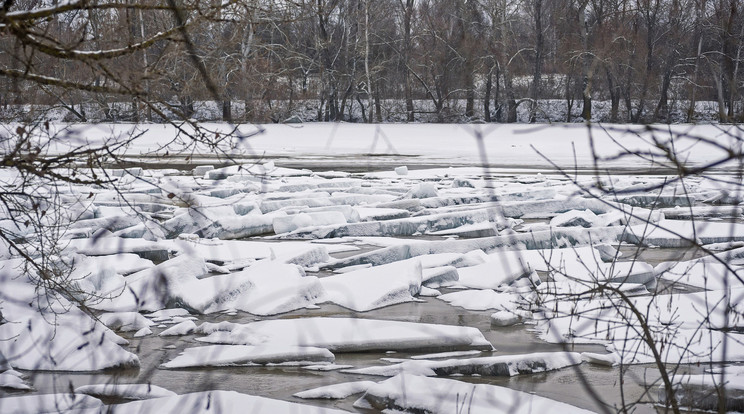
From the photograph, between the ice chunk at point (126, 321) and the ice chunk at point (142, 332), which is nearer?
the ice chunk at point (142, 332)

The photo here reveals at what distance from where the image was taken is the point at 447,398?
12.1 feet

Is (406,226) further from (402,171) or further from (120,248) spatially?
(402,171)

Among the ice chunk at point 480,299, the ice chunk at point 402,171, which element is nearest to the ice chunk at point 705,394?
the ice chunk at point 480,299

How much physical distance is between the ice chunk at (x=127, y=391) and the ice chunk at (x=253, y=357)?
41 centimetres

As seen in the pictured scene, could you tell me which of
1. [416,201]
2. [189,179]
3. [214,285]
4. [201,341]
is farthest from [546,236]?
[189,179]

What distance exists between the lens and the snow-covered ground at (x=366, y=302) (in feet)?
12.1

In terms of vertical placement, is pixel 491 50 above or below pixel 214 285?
above

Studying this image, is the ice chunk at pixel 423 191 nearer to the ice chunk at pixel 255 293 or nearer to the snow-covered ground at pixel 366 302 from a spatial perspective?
the snow-covered ground at pixel 366 302

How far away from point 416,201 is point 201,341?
5735 mm

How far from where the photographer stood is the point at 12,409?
3.57 meters

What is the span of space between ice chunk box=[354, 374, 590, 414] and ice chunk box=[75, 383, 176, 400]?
40.7 inches

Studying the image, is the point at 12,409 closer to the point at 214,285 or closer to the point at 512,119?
the point at 214,285

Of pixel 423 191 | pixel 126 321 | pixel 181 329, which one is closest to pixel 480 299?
pixel 181 329

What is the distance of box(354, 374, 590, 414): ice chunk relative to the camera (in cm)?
360
